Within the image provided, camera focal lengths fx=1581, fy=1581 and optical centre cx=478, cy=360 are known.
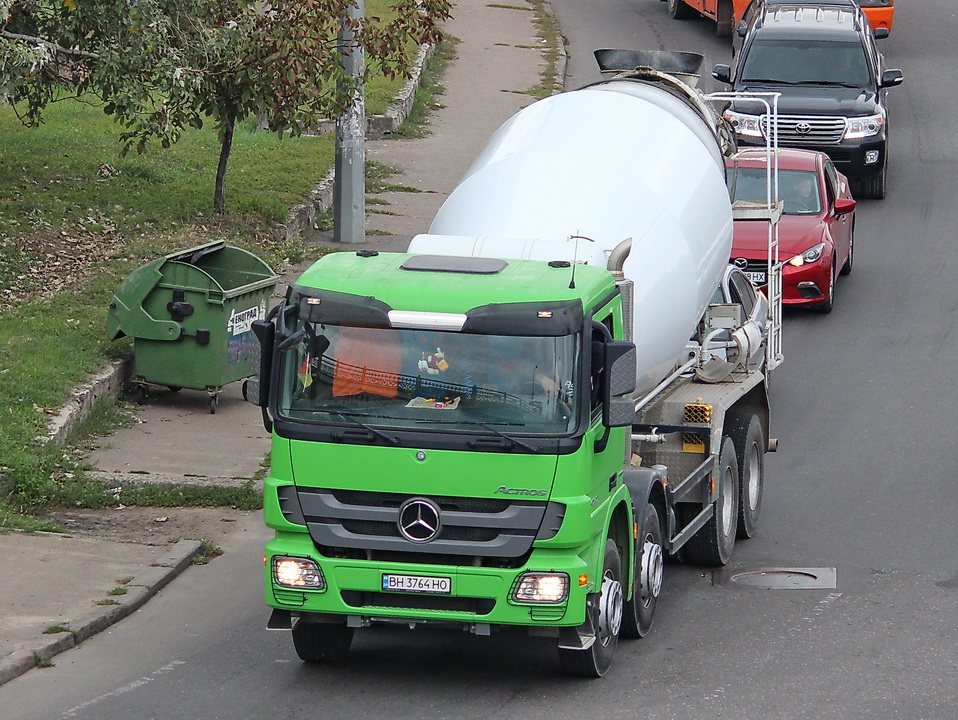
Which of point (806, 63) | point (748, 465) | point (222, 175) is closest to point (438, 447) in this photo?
point (748, 465)

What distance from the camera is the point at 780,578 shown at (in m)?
11.0

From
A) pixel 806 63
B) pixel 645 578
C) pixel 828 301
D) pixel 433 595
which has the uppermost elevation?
pixel 806 63

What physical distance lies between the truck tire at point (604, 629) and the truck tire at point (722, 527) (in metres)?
2.09

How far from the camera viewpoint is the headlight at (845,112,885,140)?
889 inches

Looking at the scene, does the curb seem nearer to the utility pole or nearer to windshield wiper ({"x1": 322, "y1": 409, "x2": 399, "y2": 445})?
windshield wiper ({"x1": 322, "y1": 409, "x2": 399, "y2": 445})

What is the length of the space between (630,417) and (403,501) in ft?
4.18

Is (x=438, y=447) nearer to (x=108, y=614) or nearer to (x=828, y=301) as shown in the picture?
(x=108, y=614)

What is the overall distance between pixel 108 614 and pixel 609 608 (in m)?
3.23

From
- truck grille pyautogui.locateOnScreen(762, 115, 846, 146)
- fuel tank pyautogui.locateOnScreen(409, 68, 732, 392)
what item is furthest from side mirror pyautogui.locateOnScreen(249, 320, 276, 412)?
truck grille pyautogui.locateOnScreen(762, 115, 846, 146)

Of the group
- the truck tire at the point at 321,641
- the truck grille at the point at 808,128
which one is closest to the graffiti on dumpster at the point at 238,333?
the truck tire at the point at 321,641

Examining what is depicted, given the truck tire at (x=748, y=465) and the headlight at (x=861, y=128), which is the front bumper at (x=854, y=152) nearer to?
the headlight at (x=861, y=128)

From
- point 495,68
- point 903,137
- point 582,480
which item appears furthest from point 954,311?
point 495,68

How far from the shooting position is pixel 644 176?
10.7m

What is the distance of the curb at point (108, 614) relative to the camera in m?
9.03
